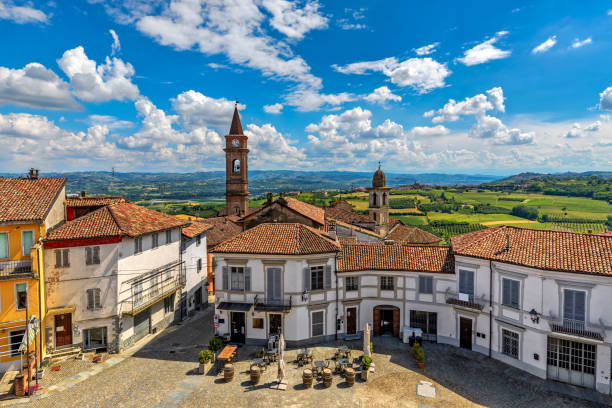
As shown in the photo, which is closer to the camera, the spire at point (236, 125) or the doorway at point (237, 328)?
the doorway at point (237, 328)

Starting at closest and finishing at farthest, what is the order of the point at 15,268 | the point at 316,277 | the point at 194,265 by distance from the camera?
the point at 15,268 < the point at 316,277 < the point at 194,265

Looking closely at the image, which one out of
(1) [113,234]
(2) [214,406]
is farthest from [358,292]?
(1) [113,234]

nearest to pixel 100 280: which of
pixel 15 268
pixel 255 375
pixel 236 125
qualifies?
pixel 15 268

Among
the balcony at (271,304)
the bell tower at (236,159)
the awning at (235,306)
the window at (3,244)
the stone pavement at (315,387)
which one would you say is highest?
the bell tower at (236,159)

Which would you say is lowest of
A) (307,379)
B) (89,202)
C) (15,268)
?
(307,379)

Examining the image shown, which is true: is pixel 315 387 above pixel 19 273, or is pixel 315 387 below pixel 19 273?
below

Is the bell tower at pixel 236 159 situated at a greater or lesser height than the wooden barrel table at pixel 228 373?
greater

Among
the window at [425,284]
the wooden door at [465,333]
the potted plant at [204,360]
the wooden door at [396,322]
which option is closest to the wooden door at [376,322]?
the wooden door at [396,322]

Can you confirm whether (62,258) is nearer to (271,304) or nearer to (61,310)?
(61,310)

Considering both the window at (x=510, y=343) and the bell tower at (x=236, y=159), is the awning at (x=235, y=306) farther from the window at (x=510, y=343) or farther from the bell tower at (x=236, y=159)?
the bell tower at (x=236, y=159)
